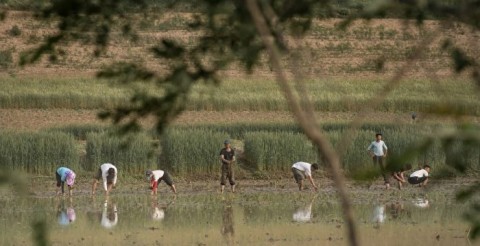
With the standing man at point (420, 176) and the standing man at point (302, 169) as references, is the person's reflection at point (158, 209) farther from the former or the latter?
the standing man at point (420, 176)

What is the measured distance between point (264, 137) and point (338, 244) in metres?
15.5

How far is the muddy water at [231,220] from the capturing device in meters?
22.9

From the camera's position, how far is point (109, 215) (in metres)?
27.6

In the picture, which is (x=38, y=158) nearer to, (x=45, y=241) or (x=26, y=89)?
(x=26, y=89)

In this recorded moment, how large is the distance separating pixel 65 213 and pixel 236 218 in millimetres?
3708

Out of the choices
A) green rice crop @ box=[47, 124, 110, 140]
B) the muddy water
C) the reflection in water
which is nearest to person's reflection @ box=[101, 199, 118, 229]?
the muddy water

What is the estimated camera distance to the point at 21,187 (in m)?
5.39

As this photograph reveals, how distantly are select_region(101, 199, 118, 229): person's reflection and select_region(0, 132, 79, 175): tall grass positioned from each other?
4857 millimetres

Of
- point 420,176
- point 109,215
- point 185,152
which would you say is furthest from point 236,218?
point 185,152

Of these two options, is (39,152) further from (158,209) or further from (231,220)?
(231,220)

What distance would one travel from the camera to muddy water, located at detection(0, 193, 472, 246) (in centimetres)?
2291

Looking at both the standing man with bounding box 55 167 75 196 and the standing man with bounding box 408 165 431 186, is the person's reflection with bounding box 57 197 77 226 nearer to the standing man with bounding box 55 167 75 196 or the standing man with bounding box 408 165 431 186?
the standing man with bounding box 55 167 75 196

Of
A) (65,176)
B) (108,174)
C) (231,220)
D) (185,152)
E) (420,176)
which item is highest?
(185,152)

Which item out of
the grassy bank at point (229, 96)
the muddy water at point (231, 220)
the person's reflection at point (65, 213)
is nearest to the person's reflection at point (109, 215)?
the muddy water at point (231, 220)
